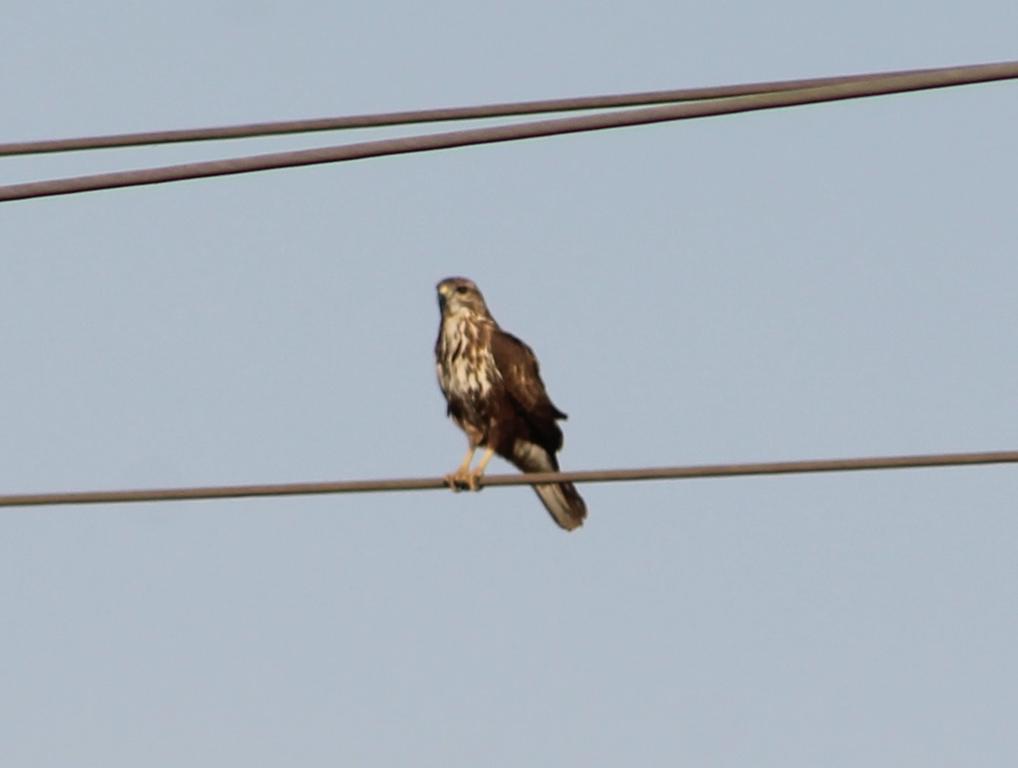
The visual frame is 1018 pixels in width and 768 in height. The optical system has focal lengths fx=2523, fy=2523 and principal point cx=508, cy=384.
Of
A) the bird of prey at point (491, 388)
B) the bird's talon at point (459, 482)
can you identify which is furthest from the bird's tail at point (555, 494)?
the bird's talon at point (459, 482)

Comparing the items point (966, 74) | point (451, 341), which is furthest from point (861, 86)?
point (451, 341)

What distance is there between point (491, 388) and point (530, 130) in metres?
5.22

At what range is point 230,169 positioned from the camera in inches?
406

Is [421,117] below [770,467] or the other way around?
the other way around

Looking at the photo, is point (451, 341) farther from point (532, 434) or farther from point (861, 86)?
point (861, 86)

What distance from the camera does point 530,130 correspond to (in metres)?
10.1

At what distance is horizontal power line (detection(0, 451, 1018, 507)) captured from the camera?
988 cm

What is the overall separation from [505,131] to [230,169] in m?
1.14

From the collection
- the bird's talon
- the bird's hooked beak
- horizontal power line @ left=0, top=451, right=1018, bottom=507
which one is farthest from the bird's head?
horizontal power line @ left=0, top=451, right=1018, bottom=507

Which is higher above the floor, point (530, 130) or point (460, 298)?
point (460, 298)

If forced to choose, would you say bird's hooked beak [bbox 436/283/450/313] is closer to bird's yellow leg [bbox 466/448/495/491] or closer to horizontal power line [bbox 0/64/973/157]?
bird's yellow leg [bbox 466/448/495/491]

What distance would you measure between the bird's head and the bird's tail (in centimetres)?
93

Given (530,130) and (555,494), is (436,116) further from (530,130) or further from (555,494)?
(555,494)

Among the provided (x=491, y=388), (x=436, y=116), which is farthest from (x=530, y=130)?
(x=491, y=388)
